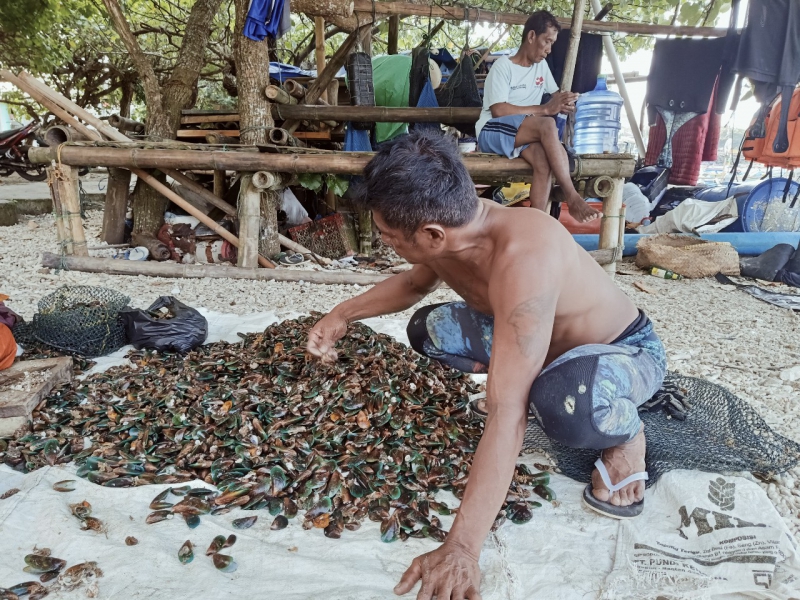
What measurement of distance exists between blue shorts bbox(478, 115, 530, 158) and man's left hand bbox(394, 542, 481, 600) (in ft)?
12.5

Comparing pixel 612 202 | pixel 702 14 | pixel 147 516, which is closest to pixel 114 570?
pixel 147 516

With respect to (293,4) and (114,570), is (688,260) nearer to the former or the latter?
(293,4)

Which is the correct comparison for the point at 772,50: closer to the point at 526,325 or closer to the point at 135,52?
the point at 526,325

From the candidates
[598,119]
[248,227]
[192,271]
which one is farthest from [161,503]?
[598,119]

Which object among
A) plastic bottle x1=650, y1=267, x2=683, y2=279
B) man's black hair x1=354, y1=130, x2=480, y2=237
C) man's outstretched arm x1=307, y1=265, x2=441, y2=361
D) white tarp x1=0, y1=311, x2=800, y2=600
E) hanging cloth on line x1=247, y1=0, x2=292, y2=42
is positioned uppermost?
hanging cloth on line x1=247, y1=0, x2=292, y2=42

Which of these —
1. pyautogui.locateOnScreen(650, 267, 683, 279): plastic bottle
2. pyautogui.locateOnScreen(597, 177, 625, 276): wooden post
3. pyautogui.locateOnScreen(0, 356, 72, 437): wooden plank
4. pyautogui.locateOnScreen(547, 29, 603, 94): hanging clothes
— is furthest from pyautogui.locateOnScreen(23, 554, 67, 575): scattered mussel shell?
pyautogui.locateOnScreen(547, 29, 603, 94): hanging clothes

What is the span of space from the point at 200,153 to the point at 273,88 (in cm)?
110

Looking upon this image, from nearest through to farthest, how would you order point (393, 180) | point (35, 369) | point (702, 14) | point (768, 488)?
point (393, 180) < point (768, 488) < point (35, 369) < point (702, 14)

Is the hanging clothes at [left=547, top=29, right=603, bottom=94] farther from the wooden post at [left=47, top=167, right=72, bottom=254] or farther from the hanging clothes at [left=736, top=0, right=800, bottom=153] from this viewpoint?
the wooden post at [left=47, top=167, right=72, bottom=254]

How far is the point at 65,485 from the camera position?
1.64m

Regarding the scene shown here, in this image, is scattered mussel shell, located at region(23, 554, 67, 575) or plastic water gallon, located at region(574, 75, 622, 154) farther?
plastic water gallon, located at region(574, 75, 622, 154)

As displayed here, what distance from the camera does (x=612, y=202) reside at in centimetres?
474

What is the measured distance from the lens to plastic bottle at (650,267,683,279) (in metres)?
4.99

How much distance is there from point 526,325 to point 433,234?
33 cm
